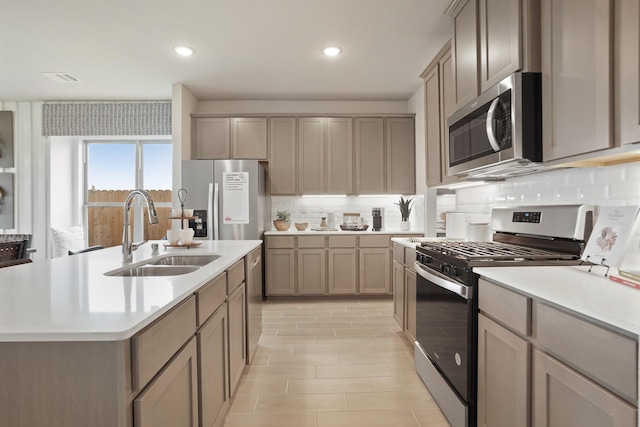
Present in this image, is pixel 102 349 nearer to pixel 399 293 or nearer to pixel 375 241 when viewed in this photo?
pixel 399 293

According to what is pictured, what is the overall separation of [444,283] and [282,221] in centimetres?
306

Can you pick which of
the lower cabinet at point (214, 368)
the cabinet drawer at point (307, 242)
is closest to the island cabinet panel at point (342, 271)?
the cabinet drawer at point (307, 242)

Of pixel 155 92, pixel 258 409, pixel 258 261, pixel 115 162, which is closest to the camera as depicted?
pixel 258 409

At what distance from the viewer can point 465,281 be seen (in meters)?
1.67

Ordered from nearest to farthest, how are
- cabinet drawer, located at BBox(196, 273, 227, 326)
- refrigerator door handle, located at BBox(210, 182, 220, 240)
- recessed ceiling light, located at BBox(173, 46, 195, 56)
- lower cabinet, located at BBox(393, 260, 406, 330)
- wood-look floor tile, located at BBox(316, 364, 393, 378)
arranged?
cabinet drawer, located at BBox(196, 273, 227, 326), wood-look floor tile, located at BBox(316, 364, 393, 378), lower cabinet, located at BBox(393, 260, 406, 330), recessed ceiling light, located at BBox(173, 46, 195, 56), refrigerator door handle, located at BBox(210, 182, 220, 240)

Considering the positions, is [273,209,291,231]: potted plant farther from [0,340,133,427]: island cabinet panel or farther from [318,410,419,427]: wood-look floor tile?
[0,340,133,427]: island cabinet panel

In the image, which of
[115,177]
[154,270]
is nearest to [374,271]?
[154,270]

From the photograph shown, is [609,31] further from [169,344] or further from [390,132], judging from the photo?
[390,132]

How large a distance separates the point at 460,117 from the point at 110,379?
231 cm

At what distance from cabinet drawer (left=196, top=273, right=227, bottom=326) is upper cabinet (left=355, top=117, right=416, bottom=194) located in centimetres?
308

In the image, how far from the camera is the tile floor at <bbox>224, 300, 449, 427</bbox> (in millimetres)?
1952

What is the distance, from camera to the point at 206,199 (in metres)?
4.19

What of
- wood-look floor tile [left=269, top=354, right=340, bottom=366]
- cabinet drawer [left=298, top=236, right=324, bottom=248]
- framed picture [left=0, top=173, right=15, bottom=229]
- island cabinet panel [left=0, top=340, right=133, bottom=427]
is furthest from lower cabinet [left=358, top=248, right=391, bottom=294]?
framed picture [left=0, top=173, right=15, bottom=229]

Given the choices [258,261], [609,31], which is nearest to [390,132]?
[258,261]
